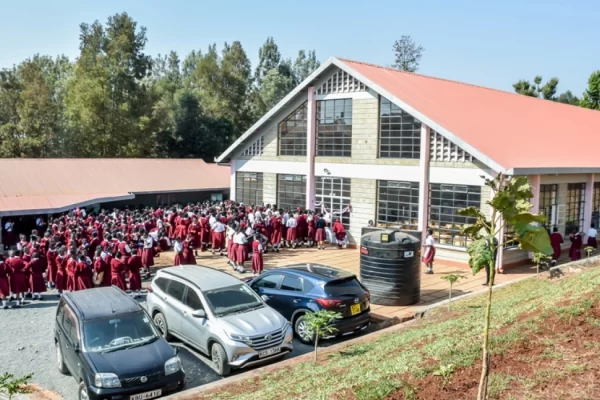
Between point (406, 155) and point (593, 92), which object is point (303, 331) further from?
point (593, 92)

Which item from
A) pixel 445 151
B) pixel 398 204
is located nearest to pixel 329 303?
pixel 445 151

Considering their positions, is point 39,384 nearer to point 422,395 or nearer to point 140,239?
point 422,395

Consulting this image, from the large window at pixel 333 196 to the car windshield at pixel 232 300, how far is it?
12.6 metres

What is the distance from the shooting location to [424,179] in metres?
20.1

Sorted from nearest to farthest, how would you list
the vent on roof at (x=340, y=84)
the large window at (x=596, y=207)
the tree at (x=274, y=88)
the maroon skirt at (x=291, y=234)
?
the maroon skirt at (x=291, y=234) < the vent on roof at (x=340, y=84) < the large window at (x=596, y=207) < the tree at (x=274, y=88)

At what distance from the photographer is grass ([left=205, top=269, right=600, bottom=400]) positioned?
6.66m

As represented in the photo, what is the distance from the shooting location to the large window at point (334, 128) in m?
23.1

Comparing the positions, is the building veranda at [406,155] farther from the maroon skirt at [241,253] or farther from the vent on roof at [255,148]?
the maroon skirt at [241,253]

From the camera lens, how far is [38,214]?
23.6 m

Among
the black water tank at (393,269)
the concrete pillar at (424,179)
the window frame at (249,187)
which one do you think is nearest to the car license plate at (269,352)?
the black water tank at (393,269)

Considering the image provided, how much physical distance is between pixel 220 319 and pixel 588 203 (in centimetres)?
1835

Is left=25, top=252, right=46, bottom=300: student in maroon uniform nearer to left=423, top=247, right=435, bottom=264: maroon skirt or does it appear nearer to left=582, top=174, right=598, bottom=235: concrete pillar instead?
A: left=423, top=247, right=435, bottom=264: maroon skirt

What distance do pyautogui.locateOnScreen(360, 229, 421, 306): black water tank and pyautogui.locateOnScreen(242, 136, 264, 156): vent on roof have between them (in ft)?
43.5

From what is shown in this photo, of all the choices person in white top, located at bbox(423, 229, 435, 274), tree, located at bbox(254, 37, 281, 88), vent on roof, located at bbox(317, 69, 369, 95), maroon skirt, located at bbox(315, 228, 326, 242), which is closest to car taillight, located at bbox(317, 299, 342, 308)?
person in white top, located at bbox(423, 229, 435, 274)
